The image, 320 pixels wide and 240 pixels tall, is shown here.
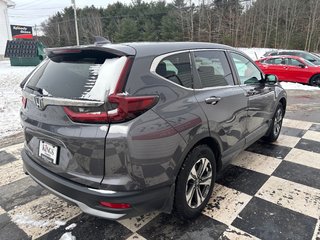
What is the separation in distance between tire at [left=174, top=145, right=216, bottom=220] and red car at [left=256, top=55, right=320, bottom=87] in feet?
36.1

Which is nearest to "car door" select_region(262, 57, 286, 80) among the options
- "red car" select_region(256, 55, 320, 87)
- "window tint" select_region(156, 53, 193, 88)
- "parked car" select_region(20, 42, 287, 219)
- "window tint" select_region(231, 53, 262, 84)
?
"red car" select_region(256, 55, 320, 87)

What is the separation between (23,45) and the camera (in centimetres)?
2053

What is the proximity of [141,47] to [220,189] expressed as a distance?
185 cm

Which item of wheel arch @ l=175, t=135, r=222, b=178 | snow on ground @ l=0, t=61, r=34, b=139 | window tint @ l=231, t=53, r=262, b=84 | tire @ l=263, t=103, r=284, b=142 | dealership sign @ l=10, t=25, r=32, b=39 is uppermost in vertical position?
dealership sign @ l=10, t=25, r=32, b=39

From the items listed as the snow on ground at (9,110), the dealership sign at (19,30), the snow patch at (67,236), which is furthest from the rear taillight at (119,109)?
the dealership sign at (19,30)

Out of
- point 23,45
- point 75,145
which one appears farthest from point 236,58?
point 23,45

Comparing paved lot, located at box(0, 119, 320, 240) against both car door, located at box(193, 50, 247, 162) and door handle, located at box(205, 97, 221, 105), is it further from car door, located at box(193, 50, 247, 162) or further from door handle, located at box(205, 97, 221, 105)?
door handle, located at box(205, 97, 221, 105)

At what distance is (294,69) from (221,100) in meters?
11.0

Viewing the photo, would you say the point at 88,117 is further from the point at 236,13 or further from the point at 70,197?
the point at 236,13

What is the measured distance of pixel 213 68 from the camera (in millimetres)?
2803

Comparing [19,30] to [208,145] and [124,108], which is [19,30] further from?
[124,108]

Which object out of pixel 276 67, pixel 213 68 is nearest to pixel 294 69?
pixel 276 67

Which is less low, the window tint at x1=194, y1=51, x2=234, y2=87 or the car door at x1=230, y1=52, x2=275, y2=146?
the window tint at x1=194, y1=51, x2=234, y2=87

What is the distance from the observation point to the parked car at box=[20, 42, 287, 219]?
184 cm
